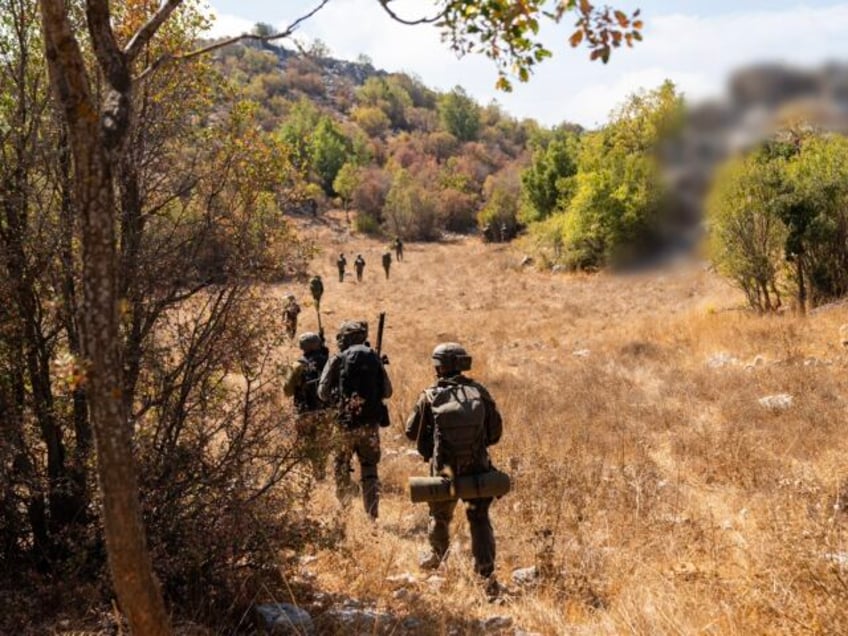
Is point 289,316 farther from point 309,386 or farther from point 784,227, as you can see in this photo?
point 784,227

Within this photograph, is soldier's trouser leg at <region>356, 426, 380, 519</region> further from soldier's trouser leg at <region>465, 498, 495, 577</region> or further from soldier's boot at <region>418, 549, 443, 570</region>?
soldier's trouser leg at <region>465, 498, 495, 577</region>

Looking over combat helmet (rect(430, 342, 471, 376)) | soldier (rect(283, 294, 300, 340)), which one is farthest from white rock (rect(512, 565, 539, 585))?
soldier (rect(283, 294, 300, 340))

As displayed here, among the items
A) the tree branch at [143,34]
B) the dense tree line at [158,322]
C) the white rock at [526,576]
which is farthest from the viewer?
the white rock at [526,576]

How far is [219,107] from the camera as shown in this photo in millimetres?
4145

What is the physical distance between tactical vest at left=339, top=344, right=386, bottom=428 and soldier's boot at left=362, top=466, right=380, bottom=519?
407mm

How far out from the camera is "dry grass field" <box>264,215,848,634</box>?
3160 mm

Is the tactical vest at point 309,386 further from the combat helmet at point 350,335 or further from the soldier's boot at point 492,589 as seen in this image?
the soldier's boot at point 492,589

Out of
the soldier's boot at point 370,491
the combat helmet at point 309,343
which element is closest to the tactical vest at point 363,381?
the soldier's boot at point 370,491

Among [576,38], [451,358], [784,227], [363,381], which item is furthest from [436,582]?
[784,227]

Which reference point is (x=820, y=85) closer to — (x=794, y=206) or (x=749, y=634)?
(x=794, y=206)

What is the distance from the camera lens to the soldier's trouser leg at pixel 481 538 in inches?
161

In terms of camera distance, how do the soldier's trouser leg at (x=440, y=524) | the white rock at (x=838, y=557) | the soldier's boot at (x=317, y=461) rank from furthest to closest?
the soldier's trouser leg at (x=440, y=524), the soldier's boot at (x=317, y=461), the white rock at (x=838, y=557)

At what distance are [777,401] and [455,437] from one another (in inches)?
242

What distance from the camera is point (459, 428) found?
13.6ft
